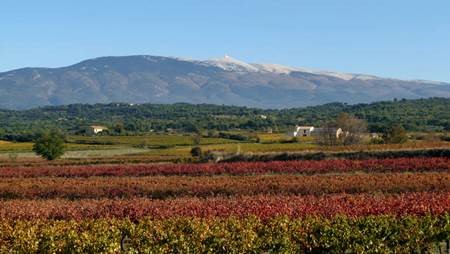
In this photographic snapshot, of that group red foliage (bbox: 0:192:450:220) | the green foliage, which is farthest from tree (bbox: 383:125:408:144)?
the green foliage

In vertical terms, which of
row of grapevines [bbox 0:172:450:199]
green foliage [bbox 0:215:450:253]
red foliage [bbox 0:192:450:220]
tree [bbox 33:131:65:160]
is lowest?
tree [bbox 33:131:65:160]

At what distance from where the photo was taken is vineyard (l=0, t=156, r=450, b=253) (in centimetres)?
1603

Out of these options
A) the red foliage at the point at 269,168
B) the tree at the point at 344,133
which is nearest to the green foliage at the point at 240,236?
the red foliage at the point at 269,168

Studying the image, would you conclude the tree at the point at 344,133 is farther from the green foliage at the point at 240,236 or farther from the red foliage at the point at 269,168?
the green foliage at the point at 240,236

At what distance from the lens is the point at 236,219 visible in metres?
18.5

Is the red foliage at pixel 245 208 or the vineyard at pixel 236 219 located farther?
A: the red foliage at pixel 245 208

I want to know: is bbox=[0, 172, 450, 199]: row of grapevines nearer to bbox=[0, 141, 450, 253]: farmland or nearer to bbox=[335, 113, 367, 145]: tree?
bbox=[0, 141, 450, 253]: farmland

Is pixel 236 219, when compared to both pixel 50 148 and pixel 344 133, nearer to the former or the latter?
pixel 50 148

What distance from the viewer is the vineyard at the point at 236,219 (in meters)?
16.0

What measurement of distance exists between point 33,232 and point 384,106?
17530 centimetres

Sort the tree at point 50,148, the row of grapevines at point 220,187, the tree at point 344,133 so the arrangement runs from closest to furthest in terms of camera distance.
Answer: the row of grapevines at point 220,187 < the tree at point 50,148 < the tree at point 344,133

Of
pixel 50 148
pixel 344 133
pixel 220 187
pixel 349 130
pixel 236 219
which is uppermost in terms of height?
pixel 236 219

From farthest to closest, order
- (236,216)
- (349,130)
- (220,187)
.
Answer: (349,130) → (220,187) → (236,216)

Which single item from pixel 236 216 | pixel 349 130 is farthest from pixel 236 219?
pixel 349 130
